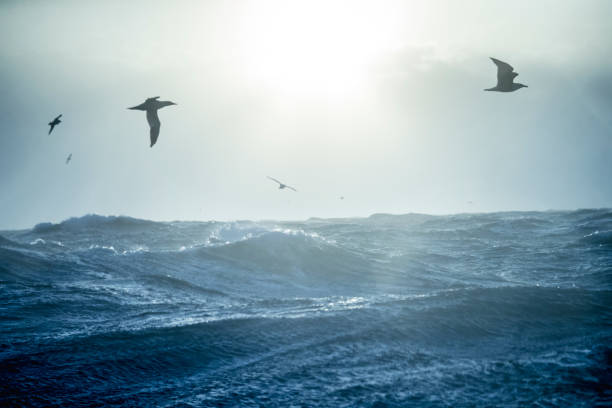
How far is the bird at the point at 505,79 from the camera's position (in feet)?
39.0

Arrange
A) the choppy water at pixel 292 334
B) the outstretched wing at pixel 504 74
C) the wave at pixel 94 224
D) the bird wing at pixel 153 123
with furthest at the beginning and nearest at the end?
the wave at pixel 94 224 < the outstretched wing at pixel 504 74 < the bird wing at pixel 153 123 < the choppy water at pixel 292 334

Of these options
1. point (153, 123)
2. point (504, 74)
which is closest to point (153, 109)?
point (153, 123)

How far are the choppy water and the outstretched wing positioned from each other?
5.27m

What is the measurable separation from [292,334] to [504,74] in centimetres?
844

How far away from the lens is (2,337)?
795 centimetres

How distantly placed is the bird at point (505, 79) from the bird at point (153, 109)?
785 cm

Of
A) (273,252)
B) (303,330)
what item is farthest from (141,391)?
(273,252)

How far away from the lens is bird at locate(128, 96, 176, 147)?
8.95 meters

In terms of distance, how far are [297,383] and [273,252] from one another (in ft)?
45.0

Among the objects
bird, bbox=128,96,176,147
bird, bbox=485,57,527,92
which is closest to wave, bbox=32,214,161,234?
bird, bbox=128,96,176,147

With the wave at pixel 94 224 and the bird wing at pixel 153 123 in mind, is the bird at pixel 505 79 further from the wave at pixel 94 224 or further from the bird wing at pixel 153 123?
the wave at pixel 94 224

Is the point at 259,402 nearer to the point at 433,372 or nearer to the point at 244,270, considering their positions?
the point at 433,372

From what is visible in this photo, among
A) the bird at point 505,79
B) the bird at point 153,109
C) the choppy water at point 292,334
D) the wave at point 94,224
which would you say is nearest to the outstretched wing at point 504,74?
the bird at point 505,79

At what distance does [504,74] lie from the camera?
39.6 ft
